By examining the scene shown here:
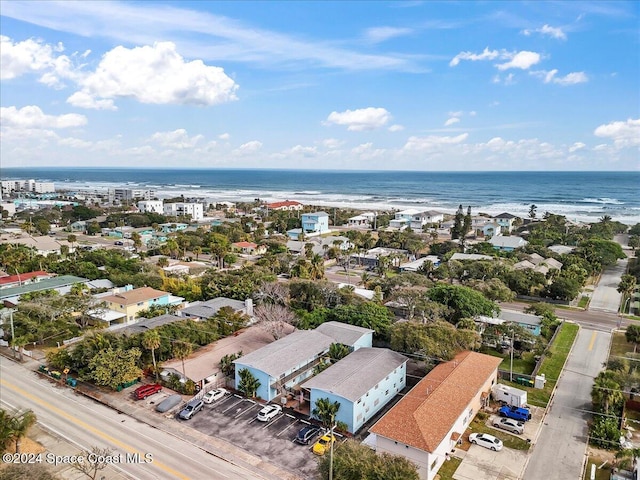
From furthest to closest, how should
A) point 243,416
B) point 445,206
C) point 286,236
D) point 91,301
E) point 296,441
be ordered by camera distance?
point 445,206, point 286,236, point 91,301, point 243,416, point 296,441

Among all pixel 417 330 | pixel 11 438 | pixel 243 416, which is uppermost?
pixel 417 330

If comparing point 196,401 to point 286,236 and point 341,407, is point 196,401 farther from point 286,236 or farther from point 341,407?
point 286,236

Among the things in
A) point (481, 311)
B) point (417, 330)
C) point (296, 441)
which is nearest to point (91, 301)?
point (296, 441)

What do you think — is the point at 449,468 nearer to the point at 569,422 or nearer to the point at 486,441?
the point at 486,441

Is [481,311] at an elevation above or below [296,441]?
above

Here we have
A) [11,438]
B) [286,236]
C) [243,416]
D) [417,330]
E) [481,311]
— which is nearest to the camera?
[11,438]

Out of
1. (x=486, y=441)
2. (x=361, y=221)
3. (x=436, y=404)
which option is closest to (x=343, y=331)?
(x=436, y=404)

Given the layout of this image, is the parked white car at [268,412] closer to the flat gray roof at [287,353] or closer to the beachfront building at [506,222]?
the flat gray roof at [287,353]
